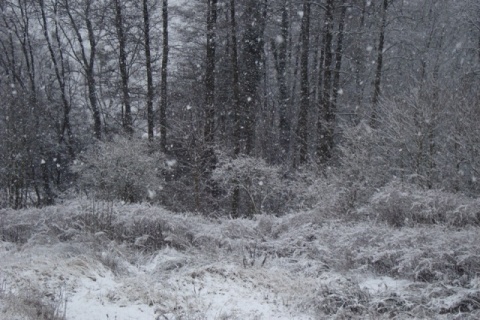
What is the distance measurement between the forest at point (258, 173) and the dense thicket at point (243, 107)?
9 cm

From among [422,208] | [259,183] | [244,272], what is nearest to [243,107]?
[259,183]

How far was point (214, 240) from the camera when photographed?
318 inches

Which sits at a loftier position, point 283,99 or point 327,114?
point 283,99

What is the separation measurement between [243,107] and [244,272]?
12181 mm

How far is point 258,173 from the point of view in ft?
42.8

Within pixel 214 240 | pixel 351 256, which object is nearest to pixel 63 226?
pixel 214 240

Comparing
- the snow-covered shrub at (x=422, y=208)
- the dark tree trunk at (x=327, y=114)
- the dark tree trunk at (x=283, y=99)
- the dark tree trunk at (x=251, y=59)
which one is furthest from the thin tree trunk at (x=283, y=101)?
the snow-covered shrub at (x=422, y=208)

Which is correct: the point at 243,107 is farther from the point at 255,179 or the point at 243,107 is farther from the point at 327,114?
the point at 255,179

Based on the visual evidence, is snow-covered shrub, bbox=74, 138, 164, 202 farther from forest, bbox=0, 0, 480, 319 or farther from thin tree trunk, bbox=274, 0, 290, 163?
thin tree trunk, bbox=274, 0, 290, 163

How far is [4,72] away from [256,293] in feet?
66.2

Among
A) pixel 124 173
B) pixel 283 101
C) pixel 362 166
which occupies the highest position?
pixel 283 101

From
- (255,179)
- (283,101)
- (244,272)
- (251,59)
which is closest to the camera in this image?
(244,272)

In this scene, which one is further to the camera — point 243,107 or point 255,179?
point 243,107

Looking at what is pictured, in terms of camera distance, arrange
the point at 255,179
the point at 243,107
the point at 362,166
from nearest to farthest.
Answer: the point at 362,166 → the point at 255,179 → the point at 243,107
